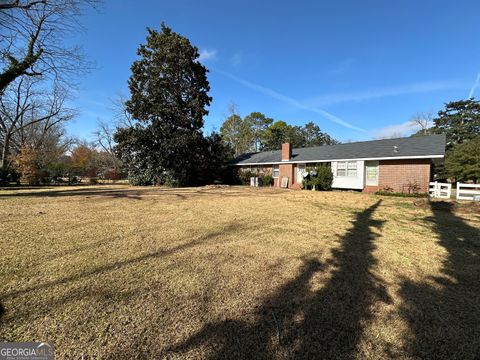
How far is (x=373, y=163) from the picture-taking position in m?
16.6

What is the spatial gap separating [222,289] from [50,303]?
1827 millimetres

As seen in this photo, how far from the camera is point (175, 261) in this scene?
141 inches

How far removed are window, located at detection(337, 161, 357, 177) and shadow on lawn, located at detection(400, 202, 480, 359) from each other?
1366 centimetres

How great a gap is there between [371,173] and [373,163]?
0.73m

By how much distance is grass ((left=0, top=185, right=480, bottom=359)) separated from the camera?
6.51 feet

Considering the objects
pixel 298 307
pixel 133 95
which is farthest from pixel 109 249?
pixel 133 95

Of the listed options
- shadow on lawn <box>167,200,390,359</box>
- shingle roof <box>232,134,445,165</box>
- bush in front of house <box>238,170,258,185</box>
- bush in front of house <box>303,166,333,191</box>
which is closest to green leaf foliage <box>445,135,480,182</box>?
shingle roof <box>232,134,445,165</box>

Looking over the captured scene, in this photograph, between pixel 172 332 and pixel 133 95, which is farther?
pixel 133 95

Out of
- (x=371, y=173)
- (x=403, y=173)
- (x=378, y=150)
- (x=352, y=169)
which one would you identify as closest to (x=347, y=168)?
(x=352, y=169)

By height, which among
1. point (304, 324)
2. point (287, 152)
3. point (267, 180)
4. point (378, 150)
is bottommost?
point (304, 324)

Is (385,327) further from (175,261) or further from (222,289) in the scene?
(175,261)

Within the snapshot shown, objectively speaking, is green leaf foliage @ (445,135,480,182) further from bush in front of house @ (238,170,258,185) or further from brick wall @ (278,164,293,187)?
bush in front of house @ (238,170,258,185)

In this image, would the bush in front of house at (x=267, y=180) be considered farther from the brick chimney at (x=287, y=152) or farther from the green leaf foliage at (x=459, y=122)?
the green leaf foliage at (x=459, y=122)

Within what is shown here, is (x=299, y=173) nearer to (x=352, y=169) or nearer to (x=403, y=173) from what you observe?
(x=352, y=169)
